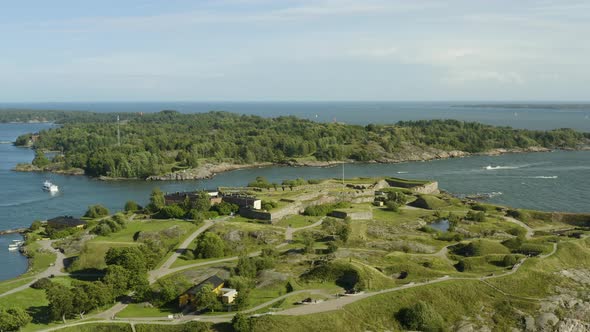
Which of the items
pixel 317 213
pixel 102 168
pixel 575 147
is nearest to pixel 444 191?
pixel 317 213

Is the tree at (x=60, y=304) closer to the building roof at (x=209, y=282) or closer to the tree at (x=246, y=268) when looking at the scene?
the building roof at (x=209, y=282)

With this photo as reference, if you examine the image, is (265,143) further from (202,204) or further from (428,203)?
(202,204)

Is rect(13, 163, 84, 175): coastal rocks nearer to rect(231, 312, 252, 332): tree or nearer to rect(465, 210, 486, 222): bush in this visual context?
rect(465, 210, 486, 222): bush

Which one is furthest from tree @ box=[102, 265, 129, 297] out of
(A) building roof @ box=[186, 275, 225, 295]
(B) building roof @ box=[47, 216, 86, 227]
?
(B) building roof @ box=[47, 216, 86, 227]

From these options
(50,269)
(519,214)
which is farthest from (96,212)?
(519,214)

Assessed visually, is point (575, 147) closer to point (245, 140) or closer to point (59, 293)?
point (245, 140)

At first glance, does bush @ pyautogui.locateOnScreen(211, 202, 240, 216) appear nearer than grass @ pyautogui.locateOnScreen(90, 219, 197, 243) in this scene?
No
